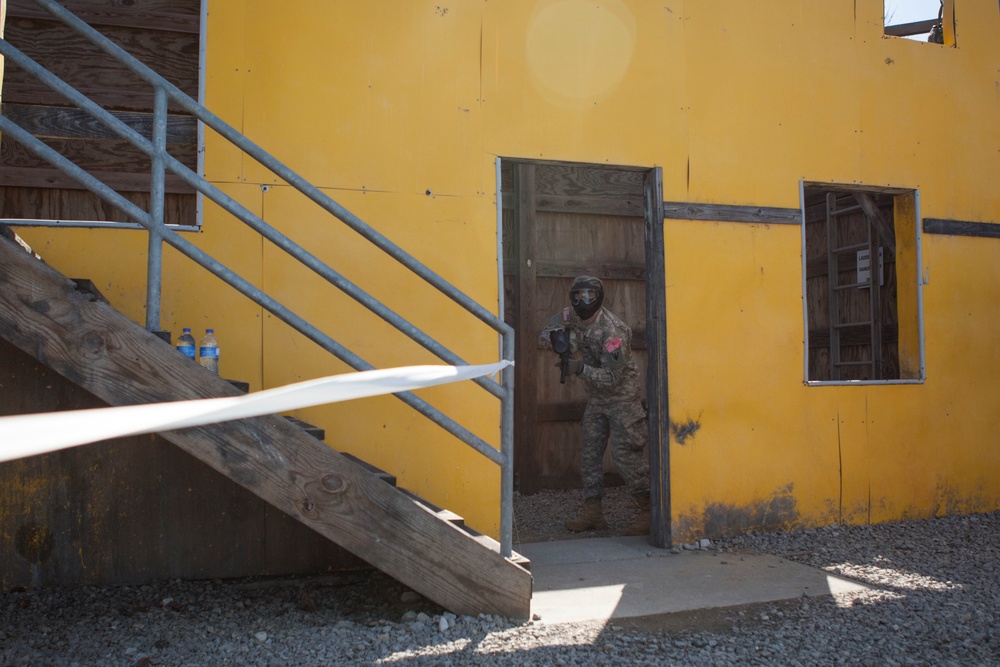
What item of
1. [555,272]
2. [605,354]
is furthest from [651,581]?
[555,272]

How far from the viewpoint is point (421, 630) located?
11.6ft

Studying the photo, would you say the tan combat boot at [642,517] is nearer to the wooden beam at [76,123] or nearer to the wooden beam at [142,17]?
the wooden beam at [76,123]

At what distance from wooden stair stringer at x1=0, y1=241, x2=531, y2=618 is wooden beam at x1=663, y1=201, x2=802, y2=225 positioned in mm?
2957

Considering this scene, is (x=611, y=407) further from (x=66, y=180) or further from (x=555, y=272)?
(x=66, y=180)

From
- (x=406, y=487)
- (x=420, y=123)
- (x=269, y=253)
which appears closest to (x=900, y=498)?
(x=406, y=487)

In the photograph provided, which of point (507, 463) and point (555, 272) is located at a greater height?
point (555, 272)

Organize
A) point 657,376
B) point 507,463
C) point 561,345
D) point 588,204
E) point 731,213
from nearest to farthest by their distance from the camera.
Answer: point 507,463, point 657,376, point 731,213, point 561,345, point 588,204

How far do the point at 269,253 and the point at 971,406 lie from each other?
5531mm

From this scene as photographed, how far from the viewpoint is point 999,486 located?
254 inches

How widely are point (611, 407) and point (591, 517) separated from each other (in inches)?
34.9

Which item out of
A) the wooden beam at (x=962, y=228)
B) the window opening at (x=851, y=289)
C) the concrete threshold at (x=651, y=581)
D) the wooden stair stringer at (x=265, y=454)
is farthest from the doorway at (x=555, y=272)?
the wooden stair stringer at (x=265, y=454)

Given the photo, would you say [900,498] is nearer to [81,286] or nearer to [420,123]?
[420,123]

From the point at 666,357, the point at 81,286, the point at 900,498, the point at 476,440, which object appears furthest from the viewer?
the point at 900,498

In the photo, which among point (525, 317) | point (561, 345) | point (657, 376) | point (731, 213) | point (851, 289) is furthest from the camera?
point (851, 289)
